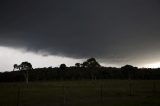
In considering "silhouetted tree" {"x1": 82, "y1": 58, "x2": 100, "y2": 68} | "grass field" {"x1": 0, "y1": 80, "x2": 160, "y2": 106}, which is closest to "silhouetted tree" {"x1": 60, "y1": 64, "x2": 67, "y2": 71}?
"silhouetted tree" {"x1": 82, "y1": 58, "x2": 100, "y2": 68}

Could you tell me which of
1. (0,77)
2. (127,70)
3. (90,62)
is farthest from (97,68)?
(0,77)

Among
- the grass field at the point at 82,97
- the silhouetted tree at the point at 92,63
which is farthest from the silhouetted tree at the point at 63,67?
the grass field at the point at 82,97

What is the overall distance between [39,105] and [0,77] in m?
150

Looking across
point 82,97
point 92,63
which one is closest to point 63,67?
point 92,63

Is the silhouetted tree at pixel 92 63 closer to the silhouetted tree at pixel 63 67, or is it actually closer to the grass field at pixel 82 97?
the silhouetted tree at pixel 63 67

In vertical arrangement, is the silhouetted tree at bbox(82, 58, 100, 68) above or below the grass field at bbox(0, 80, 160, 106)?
above

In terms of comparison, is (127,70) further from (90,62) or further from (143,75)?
(90,62)

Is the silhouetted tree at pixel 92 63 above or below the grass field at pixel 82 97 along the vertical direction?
above

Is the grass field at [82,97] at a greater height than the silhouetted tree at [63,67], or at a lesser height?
lesser

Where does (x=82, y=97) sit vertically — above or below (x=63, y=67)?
below

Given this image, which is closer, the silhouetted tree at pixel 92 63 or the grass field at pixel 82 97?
the grass field at pixel 82 97

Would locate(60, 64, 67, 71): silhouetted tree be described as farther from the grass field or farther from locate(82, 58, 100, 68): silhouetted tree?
the grass field

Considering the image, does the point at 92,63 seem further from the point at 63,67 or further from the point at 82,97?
the point at 82,97

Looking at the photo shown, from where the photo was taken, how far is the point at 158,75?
141m
